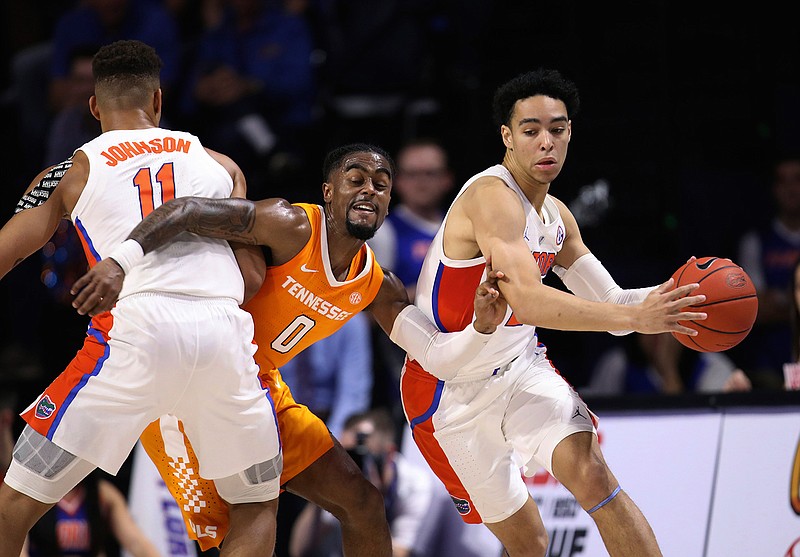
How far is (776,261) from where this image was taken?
8500mm

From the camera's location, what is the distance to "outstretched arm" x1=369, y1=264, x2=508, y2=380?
15.3 feet

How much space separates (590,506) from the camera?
4.62 metres

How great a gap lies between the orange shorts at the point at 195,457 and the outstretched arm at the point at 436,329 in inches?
21.5

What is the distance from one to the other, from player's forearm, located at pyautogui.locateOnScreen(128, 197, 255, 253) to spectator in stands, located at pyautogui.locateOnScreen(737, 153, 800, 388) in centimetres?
481

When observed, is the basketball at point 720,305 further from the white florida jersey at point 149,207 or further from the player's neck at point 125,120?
the player's neck at point 125,120

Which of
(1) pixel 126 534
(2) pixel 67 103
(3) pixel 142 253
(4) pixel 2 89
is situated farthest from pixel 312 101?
(3) pixel 142 253

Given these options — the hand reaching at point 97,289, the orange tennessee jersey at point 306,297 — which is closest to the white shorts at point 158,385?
the hand reaching at point 97,289

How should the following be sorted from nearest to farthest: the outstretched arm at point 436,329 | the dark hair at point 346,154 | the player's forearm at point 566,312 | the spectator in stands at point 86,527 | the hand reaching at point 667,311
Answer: the hand reaching at point 667,311, the player's forearm at point 566,312, the outstretched arm at point 436,329, the dark hair at point 346,154, the spectator in stands at point 86,527

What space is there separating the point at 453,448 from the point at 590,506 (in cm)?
70

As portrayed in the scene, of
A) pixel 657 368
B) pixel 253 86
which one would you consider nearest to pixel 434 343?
pixel 657 368

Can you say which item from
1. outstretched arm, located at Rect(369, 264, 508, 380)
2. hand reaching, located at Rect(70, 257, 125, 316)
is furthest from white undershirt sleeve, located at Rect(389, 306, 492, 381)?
hand reaching, located at Rect(70, 257, 125, 316)

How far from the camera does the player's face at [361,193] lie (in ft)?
16.2

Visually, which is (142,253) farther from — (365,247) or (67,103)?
(67,103)

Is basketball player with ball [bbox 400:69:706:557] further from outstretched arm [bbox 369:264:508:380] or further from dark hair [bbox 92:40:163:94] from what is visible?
dark hair [bbox 92:40:163:94]
